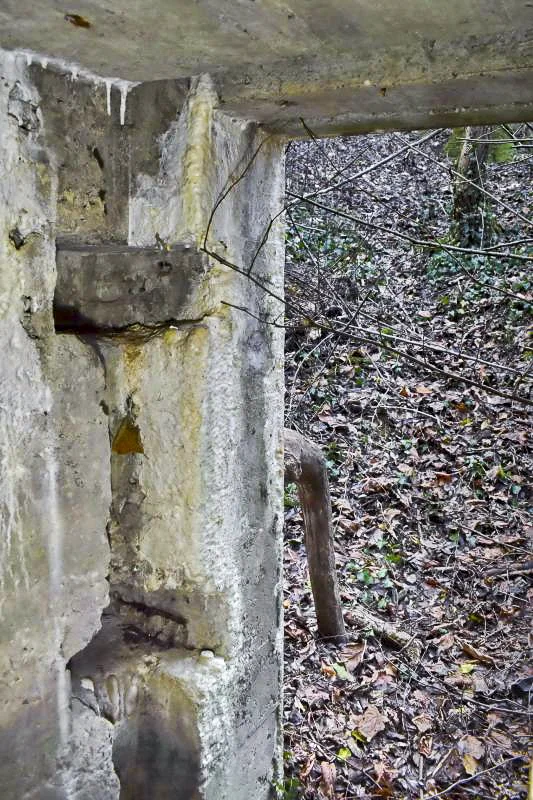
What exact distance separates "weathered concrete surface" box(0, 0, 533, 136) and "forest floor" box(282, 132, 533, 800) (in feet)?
2.25

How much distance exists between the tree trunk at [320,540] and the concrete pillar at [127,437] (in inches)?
75.8

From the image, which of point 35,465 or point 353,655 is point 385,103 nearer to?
point 35,465

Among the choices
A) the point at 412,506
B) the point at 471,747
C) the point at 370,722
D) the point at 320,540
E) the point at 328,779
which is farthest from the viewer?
the point at 412,506

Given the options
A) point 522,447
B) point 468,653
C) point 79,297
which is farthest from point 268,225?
point 522,447

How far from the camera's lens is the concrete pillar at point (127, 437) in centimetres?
147

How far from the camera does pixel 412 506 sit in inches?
215

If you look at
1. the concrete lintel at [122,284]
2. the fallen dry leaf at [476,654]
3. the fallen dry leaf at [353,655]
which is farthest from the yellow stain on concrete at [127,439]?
the fallen dry leaf at [476,654]

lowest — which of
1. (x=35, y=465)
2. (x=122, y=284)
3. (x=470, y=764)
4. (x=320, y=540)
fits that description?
(x=470, y=764)

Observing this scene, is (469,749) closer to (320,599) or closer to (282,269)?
(320,599)

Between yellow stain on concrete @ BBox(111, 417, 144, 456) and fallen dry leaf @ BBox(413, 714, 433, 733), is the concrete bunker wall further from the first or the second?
fallen dry leaf @ BBox(413, 714, 433, 733)

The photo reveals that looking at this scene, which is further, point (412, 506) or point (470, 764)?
point (412, 506)

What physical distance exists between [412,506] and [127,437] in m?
4.16

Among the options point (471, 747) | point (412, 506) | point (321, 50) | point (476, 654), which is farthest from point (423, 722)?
point (321, 50)

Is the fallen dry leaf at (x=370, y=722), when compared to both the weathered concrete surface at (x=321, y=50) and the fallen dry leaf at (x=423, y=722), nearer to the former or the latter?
the fallen dry leaf at (x=423, y=722)
